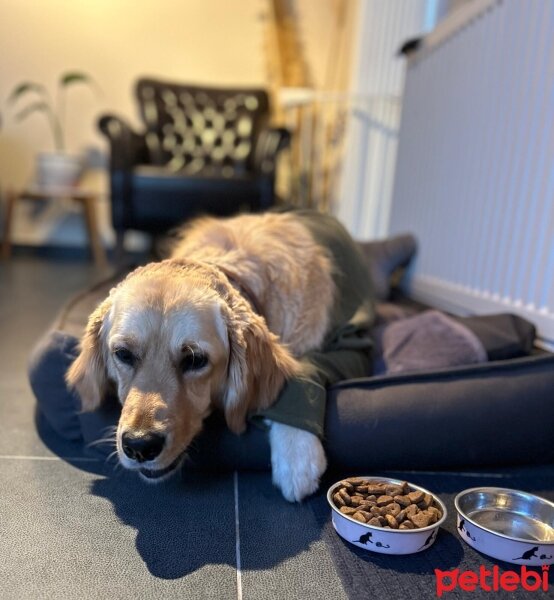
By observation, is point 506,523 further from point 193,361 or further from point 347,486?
point 193,361

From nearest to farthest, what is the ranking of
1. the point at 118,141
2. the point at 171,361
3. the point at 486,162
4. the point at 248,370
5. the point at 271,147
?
the point at 171,361, the point at 248,370, the point at 486,162, the point at 118,141, the point at 271,147

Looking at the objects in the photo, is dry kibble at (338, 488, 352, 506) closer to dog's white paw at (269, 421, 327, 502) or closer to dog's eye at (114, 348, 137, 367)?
dog's white paw at (269, 421, 327, 502)

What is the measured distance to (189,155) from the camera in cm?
477

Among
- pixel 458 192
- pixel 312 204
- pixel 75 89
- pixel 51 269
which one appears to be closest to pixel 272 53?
pixel 312 204

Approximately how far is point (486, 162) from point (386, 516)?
170cm

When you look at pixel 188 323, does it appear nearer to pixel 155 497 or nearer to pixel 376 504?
pixel 155 497

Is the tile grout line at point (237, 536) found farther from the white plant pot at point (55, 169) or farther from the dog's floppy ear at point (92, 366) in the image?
the white plant pot at point (55, 169)

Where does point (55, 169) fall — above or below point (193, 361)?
above

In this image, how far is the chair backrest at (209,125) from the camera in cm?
470

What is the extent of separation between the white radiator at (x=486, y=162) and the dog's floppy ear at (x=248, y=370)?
3.50ft

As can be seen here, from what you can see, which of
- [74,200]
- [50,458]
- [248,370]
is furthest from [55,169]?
[248,370]

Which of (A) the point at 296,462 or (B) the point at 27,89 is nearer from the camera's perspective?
(A) the point at 296,462

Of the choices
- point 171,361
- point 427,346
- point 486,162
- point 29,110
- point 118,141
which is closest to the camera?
point 171,361

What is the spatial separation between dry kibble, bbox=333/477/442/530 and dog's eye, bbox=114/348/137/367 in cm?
53
